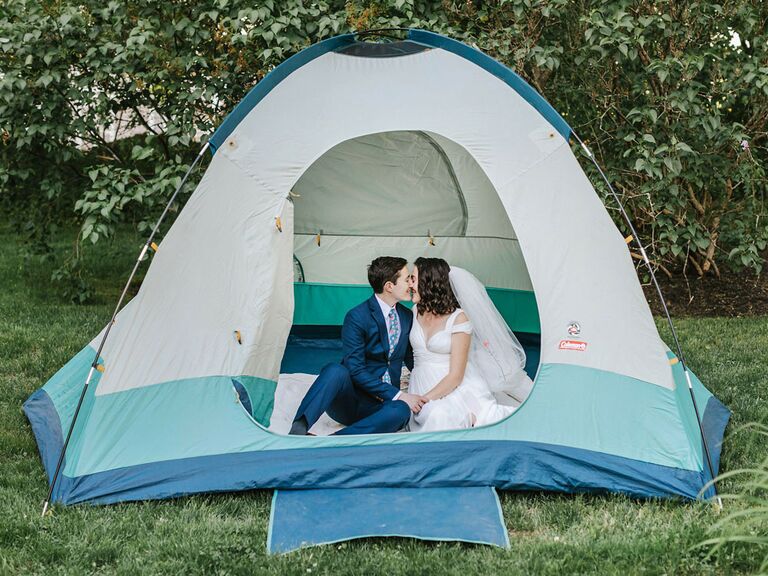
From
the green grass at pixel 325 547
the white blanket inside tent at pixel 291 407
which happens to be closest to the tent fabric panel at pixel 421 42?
the white blanket inside tent at pixel 291 407

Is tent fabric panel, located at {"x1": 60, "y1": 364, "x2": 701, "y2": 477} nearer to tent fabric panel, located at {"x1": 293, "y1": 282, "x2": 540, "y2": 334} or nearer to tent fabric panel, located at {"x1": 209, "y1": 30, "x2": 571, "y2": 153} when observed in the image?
tent fabric panel, located at {"x1": 209, "y1": 30, "x2": 571, "y2": 153}

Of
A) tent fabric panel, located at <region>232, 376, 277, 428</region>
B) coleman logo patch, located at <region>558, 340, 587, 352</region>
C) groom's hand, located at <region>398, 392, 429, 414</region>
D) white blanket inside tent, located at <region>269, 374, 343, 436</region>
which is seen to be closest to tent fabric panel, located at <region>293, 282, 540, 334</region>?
white blanket inside tent, located at <region>269, 374, 343, 436</region>

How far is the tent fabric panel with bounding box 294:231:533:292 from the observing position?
5273 mm

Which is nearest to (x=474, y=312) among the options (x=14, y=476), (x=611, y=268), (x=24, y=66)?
(x=611, y=268)

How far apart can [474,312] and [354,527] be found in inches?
60.1

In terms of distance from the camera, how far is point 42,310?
20.0ft

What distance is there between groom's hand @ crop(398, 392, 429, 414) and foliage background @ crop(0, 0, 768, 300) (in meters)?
1.98

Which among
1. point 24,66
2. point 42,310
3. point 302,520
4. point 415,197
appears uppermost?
point 24,66

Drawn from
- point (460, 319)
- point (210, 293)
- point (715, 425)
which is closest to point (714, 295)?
point (715, 425)

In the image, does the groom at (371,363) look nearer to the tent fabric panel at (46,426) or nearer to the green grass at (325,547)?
the green grass at (325,547)

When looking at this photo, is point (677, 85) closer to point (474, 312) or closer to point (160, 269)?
point (474, 312)

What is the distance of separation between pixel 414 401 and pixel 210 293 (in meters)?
0.91

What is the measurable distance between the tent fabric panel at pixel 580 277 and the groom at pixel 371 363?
2.05 feet

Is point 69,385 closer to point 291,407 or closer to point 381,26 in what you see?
point 291,407
